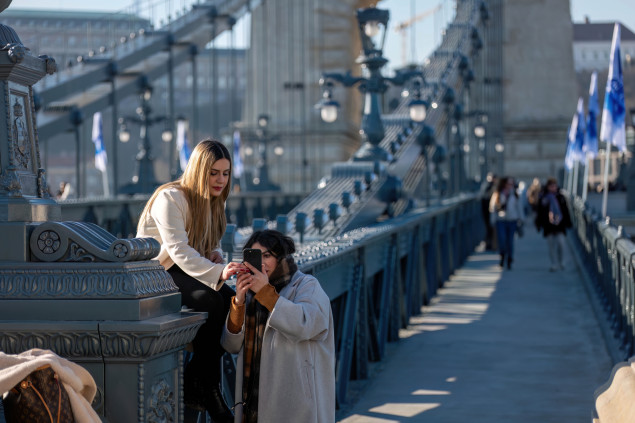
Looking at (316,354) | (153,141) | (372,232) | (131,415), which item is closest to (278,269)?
(316,354)

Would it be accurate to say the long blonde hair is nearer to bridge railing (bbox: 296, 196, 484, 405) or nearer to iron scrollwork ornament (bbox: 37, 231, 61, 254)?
iron scrollwork ornament (bbox: 37, 231, 61, 254)

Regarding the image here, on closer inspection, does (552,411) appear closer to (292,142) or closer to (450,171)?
(450,171)

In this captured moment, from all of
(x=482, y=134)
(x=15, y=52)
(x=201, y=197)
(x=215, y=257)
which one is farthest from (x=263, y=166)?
(x=15, y=52)

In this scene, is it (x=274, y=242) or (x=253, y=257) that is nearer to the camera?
(x=253, y=257)

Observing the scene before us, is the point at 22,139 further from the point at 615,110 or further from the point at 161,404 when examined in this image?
the point at 615,110

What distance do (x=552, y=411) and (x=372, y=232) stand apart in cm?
244

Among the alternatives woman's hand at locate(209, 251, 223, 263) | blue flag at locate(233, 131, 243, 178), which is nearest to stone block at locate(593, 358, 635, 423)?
woman's hand at locate(209, 251, 223, 263)

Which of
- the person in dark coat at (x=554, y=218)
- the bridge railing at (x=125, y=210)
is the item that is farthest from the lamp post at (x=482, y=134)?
the person in dark coat at (x=554, y=218)

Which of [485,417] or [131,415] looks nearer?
[131,415]

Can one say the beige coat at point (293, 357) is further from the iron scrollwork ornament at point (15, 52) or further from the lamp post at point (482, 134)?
the lamp post at point (482, 134)

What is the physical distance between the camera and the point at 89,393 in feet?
10.3

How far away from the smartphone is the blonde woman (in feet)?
0.48

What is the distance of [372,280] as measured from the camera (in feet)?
31.8

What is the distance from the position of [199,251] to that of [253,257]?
1.73 feet
